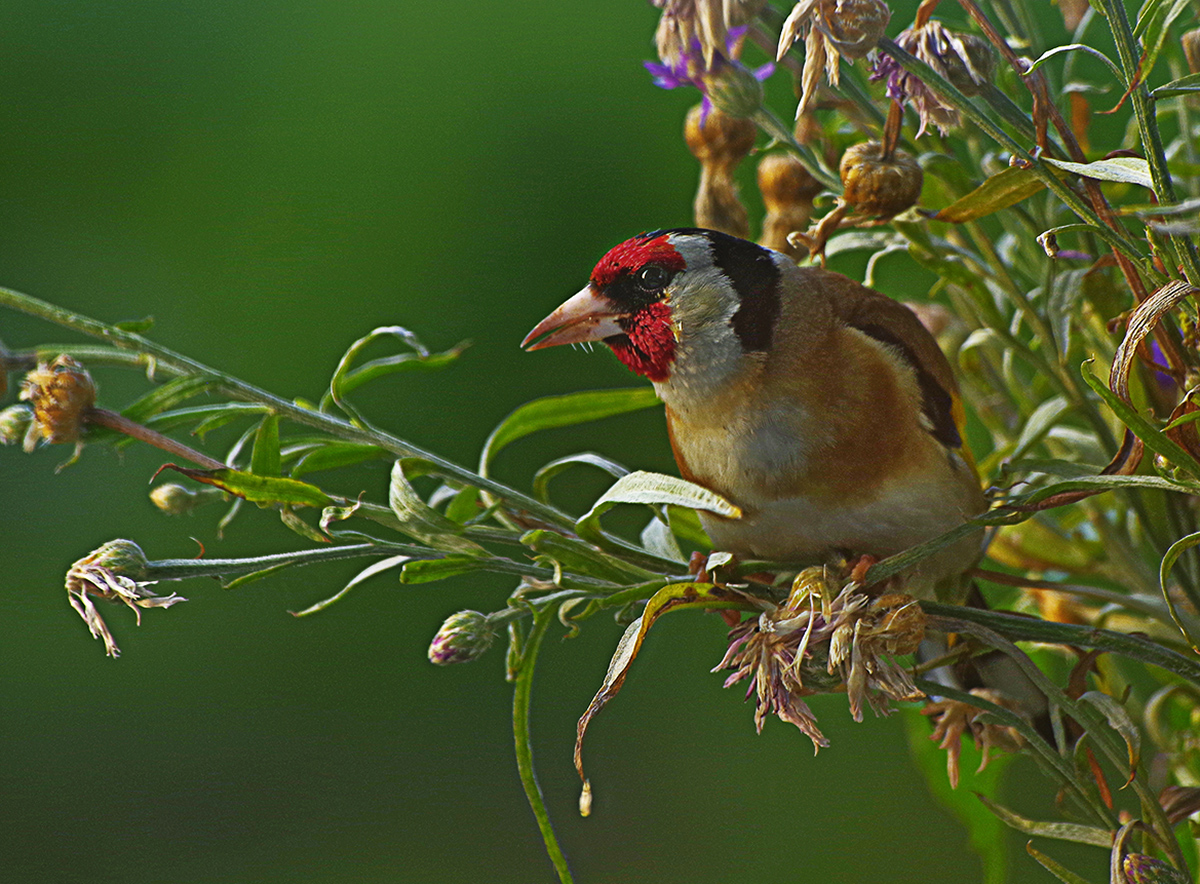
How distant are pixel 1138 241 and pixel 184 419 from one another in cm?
27

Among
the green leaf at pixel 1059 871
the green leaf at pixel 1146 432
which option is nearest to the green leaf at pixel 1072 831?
the green leaf at pixel 1059 871

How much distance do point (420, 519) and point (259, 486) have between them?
0.15 feet

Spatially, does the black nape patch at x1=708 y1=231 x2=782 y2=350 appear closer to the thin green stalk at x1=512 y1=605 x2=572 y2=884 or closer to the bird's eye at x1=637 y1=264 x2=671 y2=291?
the bird's eye at x1=637 y1=264 x2=671 y2=291

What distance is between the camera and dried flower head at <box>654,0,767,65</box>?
11.0 inches

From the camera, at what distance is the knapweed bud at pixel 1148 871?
0.27 metres

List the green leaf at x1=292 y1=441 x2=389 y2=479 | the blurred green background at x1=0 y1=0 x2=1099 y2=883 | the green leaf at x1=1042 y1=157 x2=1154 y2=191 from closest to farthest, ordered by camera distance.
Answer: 1. the green leaf at x1=1042 y1=157 x2=1154 y2=191
2. the green leaf at x1=292 y1=441 x2=389 y2=479
3. the blurred green background at x1=0 y1=0 x2=1099 y2=883

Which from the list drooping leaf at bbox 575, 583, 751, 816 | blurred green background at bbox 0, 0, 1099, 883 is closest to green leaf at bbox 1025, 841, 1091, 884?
drooping leaf at bbox 575, 583, 751, 816

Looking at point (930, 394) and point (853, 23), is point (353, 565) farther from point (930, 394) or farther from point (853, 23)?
point (853, 23)

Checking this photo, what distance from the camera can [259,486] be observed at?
11.9 inches

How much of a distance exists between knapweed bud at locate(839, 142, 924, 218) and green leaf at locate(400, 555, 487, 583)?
0.48 ft

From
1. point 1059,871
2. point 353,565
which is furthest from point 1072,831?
point 353,565

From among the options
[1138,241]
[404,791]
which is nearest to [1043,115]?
[1138,241]

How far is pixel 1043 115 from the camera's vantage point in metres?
0.26

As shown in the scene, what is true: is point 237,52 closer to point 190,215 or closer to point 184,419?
point 190,215
